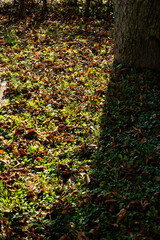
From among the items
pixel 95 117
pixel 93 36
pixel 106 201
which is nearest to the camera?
pixel 106 201

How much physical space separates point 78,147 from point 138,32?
9.86 ft

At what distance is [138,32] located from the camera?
5.00 metres

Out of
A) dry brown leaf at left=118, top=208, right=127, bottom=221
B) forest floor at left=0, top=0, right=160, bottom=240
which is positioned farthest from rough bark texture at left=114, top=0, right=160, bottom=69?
dry brown leaf at left=118, top=208, right=127, bottom=221

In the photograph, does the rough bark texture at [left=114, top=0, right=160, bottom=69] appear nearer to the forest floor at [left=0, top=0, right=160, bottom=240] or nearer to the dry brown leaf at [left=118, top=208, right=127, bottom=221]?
the forest floor at [left=0, top=0, right=160, bottom=240]

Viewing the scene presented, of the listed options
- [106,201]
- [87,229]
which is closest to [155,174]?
[106,201]

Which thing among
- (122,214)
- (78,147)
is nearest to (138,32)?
(78,147)

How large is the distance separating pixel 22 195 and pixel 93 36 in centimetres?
634

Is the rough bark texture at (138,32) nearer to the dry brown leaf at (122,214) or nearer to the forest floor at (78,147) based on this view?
the forest floor at (78,147)

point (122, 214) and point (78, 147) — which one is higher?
point (78, 147)

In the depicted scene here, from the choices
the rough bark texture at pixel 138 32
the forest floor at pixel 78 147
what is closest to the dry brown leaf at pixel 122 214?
the forest floor at pixel 78 147

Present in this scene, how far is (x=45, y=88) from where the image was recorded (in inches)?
209

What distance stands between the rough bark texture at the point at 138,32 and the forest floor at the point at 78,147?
14.8 inches

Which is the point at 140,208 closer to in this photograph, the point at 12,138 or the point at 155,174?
the point at 155,174

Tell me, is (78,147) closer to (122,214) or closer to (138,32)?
(122,214)
